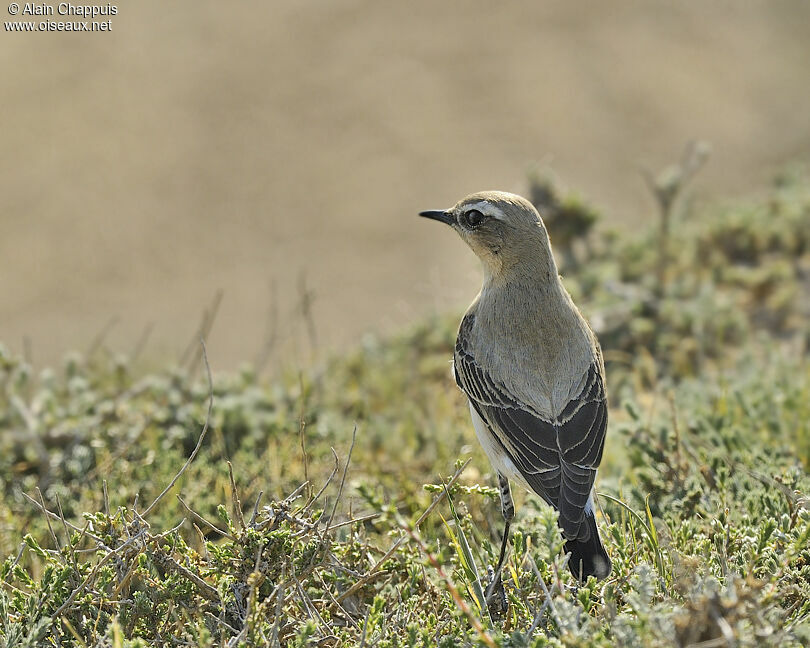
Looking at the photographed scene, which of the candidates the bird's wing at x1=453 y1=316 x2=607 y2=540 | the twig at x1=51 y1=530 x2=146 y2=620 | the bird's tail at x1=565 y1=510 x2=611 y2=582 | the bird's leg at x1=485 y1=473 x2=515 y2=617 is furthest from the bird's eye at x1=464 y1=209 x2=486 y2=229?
the twig at x1=51 y1=530 x2=146 y2=620

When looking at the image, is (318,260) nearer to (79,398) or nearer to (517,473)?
(79,398)

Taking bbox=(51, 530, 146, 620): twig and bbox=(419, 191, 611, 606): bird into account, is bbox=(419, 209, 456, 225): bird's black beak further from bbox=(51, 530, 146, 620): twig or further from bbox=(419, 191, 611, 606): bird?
bbox=(51, 530, 146, 620): twig

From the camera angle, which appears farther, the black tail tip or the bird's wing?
the bird's wing

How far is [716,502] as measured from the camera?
4699 mm

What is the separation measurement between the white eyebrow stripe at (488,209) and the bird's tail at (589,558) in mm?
1651

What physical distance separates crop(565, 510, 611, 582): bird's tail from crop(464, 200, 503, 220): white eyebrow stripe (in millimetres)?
1651

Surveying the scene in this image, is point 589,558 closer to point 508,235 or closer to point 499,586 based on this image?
point 499,586

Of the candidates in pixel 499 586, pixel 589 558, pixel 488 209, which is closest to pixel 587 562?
pixel 589 558

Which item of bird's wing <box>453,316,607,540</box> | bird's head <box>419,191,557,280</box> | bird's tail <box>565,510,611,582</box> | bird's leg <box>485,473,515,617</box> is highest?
bird's head <box>419,191,557,280</box>

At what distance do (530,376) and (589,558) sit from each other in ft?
3.09

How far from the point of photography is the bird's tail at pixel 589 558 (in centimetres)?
392

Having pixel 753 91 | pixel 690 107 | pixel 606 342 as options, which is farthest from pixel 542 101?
pixel 606 342

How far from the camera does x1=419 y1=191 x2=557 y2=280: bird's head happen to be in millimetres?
4797

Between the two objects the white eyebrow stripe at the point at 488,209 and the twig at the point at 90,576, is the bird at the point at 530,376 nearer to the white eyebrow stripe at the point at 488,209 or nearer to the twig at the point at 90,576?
the white eyebrow stripe at the point at 488,209
